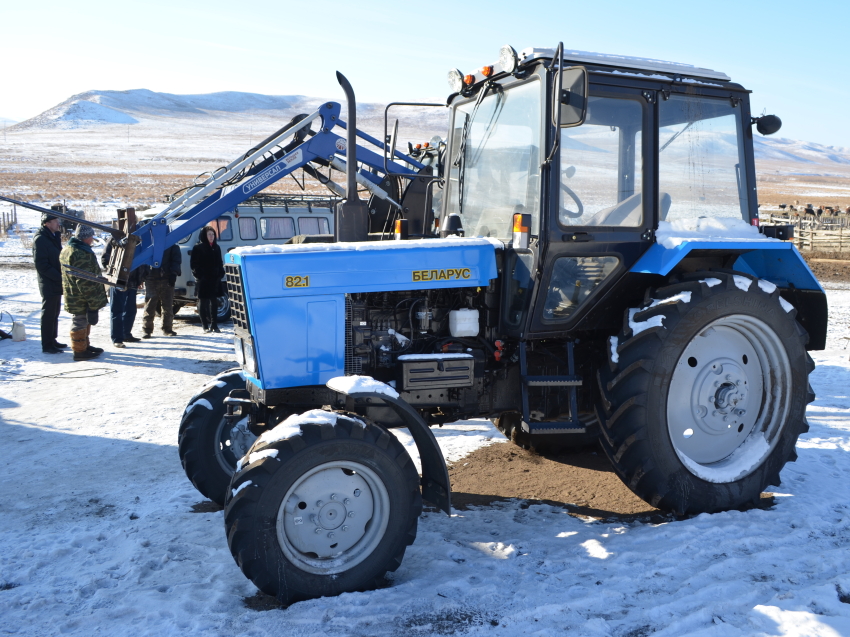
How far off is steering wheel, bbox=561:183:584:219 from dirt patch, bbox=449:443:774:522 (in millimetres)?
1936

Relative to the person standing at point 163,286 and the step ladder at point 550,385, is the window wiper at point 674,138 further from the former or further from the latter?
the person standing at point 163,286

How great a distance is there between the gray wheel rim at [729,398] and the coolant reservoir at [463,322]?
127 centimetres

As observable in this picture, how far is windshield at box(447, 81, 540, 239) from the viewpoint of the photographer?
418 centimetres

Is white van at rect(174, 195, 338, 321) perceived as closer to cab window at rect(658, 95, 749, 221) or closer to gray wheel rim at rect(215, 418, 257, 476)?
gray wheel rim at rect(215, 418, 257, 476)

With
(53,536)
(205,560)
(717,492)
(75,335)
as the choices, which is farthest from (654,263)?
(75,335)

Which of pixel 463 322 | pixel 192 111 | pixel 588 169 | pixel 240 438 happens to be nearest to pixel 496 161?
pixel 588 169

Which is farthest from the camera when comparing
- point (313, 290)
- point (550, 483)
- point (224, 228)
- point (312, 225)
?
point (312, 225)

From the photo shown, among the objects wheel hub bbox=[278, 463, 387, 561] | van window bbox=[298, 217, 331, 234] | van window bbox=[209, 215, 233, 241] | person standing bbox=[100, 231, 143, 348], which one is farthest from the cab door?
van window bbox=[298, 217, 331, 234]

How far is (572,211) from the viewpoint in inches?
165

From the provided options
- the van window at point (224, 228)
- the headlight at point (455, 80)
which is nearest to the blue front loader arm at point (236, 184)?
the van window at point (224, 228)

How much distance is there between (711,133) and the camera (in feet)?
15.0

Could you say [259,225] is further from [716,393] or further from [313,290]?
[716,393]

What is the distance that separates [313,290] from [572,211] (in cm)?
162

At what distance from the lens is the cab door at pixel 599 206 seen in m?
4.17
